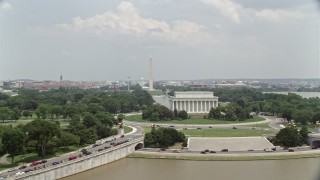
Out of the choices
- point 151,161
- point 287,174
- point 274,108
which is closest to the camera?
point 287,174

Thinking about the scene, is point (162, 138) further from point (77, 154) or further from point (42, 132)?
point (42, 132)

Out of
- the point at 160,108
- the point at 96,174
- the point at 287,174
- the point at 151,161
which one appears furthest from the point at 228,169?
the point at 160,108

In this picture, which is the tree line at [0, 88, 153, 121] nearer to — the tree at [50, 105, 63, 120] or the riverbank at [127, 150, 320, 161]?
the tree at [50, 105, 63, 120]

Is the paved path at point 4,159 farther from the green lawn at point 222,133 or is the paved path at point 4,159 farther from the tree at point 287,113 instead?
the tree at point 287,113

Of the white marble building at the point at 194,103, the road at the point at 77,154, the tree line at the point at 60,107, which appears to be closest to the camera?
the road at the point at 77,154

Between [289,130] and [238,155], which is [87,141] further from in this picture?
[289,130]

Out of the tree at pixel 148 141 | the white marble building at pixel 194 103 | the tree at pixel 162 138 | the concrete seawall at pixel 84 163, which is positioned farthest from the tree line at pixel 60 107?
the concrete seawall at pixel 84 163
